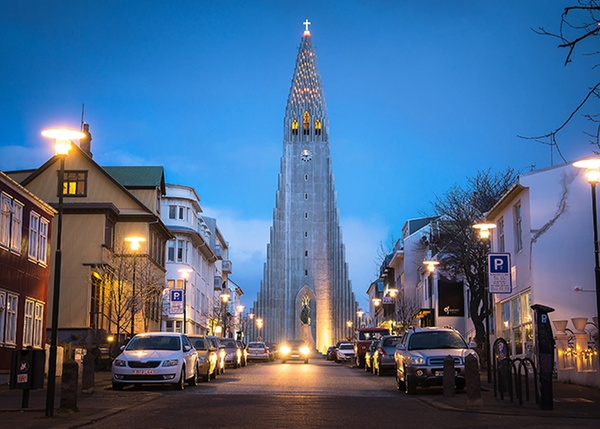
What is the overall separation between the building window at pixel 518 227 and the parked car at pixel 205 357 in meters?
12.6

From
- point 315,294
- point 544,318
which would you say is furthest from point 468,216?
point 315,294

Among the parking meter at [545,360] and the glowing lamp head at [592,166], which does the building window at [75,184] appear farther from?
the parking meter at [545,360]

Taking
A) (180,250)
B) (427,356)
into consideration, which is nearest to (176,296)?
(427,356)

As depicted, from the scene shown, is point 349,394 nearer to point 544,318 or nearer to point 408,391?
point 408,391

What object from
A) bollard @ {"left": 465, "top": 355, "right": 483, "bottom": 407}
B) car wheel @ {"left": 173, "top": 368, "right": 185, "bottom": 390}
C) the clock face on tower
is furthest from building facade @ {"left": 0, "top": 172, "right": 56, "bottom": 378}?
the clock face on tower

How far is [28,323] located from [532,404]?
66.6 ft

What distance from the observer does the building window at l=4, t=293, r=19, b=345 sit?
30250mm

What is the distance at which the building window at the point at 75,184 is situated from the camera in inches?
2044

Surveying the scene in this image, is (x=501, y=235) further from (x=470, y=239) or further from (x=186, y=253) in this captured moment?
(x=186, y=253)

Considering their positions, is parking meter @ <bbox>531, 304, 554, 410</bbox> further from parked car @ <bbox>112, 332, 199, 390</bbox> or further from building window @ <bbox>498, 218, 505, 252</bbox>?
building window @ <bbox>498, 218, 505, 252</bbox>

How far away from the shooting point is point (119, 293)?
4419 cm

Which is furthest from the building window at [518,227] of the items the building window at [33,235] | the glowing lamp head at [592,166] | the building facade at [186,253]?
the building facade at [186,253]

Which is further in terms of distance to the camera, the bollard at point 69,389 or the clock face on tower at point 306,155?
the clock face on tower at point 306,155

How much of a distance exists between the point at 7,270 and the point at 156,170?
30685 mm
